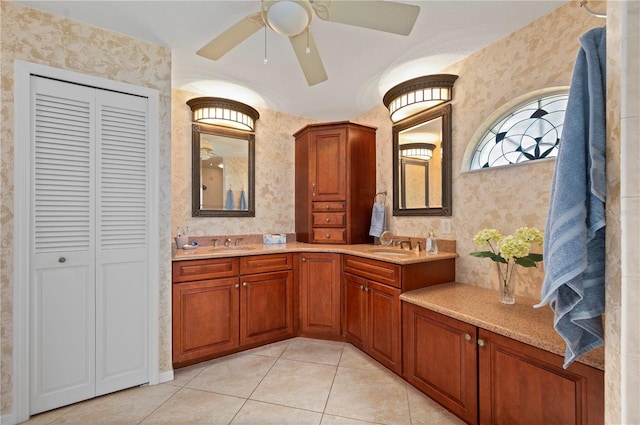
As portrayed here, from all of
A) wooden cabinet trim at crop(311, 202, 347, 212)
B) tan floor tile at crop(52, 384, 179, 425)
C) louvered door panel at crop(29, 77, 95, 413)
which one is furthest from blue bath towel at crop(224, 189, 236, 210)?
tan floor tile at crop(52, 384, 179, 425)

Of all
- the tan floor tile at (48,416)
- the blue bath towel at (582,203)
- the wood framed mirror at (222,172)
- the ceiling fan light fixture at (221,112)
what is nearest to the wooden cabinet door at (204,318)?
the tan floor tile at (48,416)

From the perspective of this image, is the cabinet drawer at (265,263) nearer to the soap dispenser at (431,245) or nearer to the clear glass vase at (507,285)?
the soap dispenser at (431,245)

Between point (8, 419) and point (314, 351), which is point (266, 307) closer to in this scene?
point (314, 351)

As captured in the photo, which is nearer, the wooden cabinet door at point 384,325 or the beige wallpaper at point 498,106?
the beige wallpaper at point 498,106

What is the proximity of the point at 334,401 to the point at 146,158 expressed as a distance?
83.4 inches

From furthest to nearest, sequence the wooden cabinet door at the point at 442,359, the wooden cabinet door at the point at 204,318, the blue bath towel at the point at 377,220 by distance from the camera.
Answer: the blue bath towel at the point at 377,220 → the wooden cabinet door at the point at 204,318 → the wooden cabinet door at the point at 442,359

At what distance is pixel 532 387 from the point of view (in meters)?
1.27

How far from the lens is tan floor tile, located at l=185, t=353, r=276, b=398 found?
196cm

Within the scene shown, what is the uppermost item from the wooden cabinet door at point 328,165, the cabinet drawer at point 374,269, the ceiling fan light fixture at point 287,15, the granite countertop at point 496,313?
the ceiling fan light fixture at point 287,15

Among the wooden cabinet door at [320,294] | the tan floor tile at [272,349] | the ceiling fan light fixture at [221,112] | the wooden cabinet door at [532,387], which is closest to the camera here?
the wooden cabinet door at [532,387]

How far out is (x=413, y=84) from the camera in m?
2.43

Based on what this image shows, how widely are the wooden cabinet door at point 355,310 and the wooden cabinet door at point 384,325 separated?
63mm

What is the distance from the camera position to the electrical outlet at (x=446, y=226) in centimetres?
238

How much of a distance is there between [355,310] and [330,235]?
2.89ft
